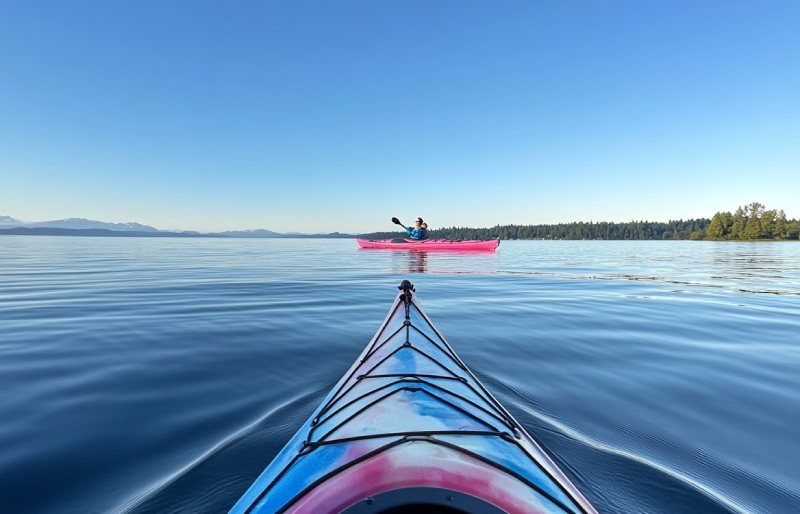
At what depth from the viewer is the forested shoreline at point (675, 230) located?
8775 centimetres

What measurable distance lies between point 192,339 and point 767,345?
29.8ft

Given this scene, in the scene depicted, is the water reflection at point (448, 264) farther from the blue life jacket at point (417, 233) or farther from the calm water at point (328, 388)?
the calm water at point (328, 388)

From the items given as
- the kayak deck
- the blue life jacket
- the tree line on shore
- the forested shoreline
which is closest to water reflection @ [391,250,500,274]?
the blue life jacket

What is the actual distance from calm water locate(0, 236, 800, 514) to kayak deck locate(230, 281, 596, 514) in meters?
0.88

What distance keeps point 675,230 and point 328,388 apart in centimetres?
17099

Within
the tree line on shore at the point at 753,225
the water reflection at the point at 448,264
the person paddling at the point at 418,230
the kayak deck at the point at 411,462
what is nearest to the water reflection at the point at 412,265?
the water reflection at the point at 448,264

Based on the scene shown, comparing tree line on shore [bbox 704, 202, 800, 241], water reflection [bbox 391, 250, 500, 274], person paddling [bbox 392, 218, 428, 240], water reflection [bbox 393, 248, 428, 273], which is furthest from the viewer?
tree line on shore [bbox 704, 202, 800, 241]

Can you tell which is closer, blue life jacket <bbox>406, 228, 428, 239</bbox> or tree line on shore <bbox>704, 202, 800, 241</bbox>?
blue life jacket <bbox>406, 228, 428, 239</bbox>

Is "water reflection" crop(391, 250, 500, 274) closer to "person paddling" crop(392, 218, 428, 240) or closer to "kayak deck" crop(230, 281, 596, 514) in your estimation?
"person paddling" crop(392, 218, 428, 240)

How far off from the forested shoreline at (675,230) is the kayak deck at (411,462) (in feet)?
267

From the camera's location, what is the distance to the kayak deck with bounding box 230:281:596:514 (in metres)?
1.30

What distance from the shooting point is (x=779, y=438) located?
3.16 metres

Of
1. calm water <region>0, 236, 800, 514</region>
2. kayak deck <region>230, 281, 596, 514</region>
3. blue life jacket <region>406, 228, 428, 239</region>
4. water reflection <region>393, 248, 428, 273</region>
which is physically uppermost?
blue life jacket <region>406, 228, 428, 239</region>

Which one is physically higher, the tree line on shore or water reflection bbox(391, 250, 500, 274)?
the tree line on shore
